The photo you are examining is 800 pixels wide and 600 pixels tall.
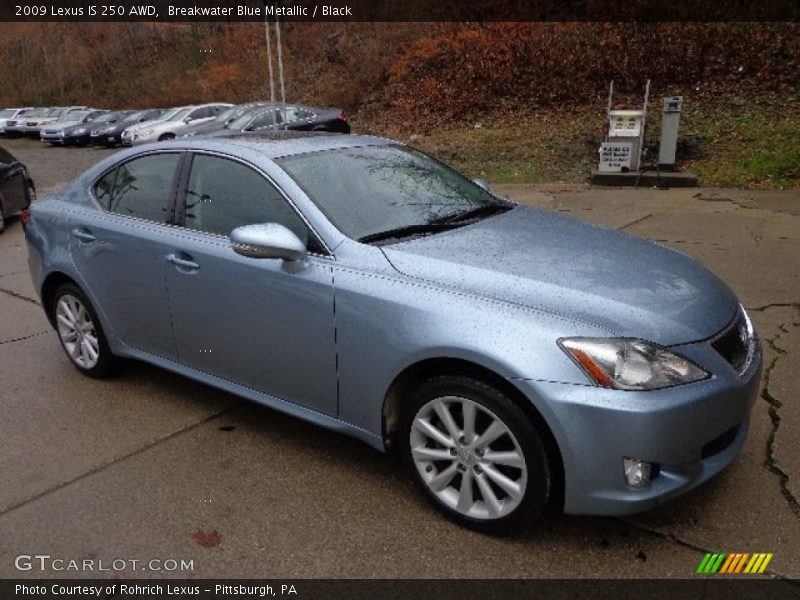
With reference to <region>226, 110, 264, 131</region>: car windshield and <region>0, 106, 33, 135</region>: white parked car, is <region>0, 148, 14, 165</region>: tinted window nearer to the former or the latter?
<region>226, 110, 264, 131</region>: car windshield

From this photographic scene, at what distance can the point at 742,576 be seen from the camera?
8.30 feet

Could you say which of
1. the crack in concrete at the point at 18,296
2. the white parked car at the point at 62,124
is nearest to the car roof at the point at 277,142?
the crack in concrete at the point at 18,296

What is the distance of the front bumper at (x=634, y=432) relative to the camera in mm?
2436

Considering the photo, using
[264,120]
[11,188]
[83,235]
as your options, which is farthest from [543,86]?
[83,235]

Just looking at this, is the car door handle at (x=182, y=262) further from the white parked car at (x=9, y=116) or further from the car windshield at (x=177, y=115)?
the white parked car at (x=9, y=116)

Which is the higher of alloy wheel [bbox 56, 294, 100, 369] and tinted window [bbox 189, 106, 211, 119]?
tinted window [bbox 189, 106, 211, 119]

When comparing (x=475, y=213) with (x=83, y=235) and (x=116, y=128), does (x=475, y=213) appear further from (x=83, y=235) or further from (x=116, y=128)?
(x=116, y=128)

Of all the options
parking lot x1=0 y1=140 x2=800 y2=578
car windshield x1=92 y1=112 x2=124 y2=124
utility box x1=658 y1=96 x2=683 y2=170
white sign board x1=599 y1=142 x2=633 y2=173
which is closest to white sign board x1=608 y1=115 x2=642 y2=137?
white sign board x1=599 y1=142 x2=633 y2=173

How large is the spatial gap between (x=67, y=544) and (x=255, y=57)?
33766mm

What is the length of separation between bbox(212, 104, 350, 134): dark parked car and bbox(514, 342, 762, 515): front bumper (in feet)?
50.5

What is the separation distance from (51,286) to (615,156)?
924 centimetres

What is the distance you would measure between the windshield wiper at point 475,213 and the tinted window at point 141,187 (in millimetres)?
1545

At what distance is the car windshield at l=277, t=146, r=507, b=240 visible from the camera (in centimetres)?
329

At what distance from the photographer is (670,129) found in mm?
11125
